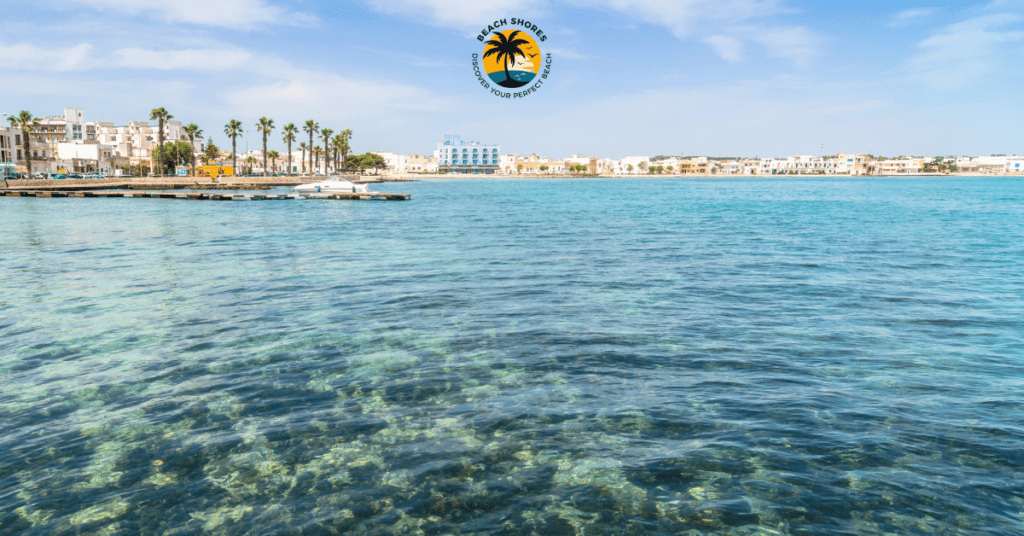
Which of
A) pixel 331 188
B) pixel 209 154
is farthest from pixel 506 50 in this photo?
pixel 209 154

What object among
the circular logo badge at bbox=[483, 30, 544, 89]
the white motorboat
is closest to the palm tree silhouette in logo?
the circular logo badge at bbox=[483, 30, 544, 89]

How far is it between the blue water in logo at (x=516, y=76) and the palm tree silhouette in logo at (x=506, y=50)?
386 millimetres

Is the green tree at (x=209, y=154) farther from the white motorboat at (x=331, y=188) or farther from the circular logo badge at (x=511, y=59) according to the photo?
the circular logo badge at (x=511, y=59)

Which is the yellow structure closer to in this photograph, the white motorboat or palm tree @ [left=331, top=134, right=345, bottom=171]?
palm tree @ [left=331, top=134, right=345, bottom=171]

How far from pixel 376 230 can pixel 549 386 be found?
28414 millimetres

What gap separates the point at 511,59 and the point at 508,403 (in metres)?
51.2

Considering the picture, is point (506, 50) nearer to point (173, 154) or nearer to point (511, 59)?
point (511, 59)

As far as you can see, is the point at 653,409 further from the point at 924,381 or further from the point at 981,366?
the point at 981,366

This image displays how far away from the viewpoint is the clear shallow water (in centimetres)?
619

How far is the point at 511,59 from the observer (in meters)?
55.4

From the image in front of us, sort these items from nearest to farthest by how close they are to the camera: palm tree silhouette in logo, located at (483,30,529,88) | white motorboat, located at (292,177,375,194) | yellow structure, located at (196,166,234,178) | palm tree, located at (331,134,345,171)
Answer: palm tree silhouette in logo, located at (483,30,529,88) < white motorboat, located at (292,177,375,194) < yellow structure, located at (196,166,234,178) < palm tree, located at (331,134,345,171)

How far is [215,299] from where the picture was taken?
15836 millimetres

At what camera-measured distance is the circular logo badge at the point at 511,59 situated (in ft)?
181

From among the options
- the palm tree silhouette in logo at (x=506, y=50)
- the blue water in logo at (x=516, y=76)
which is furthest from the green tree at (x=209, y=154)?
the palm tree silhouette in logo at (x=506, y=50)
